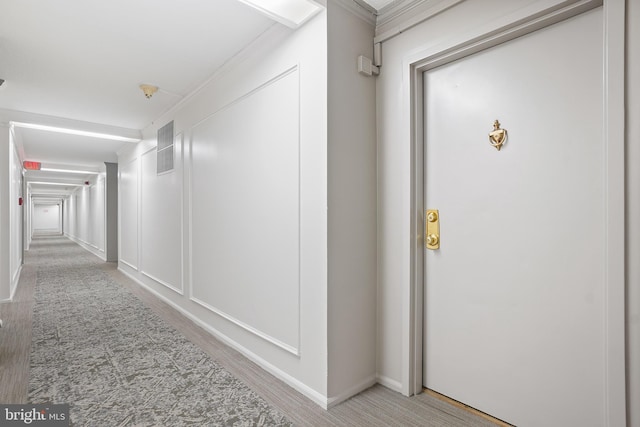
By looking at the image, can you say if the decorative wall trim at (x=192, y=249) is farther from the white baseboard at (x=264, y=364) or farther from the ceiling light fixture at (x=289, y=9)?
the ceiling light fixture at (x=289, y=9)

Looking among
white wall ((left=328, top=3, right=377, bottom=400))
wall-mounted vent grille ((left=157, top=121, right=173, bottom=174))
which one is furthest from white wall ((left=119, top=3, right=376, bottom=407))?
wall-mounted vent grille ((left=157, top=121, right=173, bottom=174))

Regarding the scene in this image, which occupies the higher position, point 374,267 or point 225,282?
point 374,267

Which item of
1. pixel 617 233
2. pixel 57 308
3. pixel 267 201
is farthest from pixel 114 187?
pixel 617 233

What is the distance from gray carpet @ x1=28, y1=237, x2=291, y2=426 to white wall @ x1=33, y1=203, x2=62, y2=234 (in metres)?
26.9

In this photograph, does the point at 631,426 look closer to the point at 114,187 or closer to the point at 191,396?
the point at 191,396

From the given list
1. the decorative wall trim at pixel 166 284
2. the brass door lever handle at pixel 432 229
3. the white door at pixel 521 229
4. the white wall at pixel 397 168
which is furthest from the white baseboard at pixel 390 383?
the decorative wall trim at pixel 166 284

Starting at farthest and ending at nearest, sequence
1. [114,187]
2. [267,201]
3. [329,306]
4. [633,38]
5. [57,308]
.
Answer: [114,187] < [57,308] < [267,201] < [329,306] < [633,38]

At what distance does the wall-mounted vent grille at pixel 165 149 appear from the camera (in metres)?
4.64

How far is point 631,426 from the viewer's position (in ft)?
4.83

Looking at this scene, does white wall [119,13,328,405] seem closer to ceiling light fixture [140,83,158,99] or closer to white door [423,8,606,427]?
ceiling light fixture [140,83,158,99]

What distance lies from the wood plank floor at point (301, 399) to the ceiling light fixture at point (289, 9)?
2.66 metres

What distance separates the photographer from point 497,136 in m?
1.98

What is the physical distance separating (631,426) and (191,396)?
8.16 ft

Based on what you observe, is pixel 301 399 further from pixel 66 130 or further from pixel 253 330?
pixel 66 130
